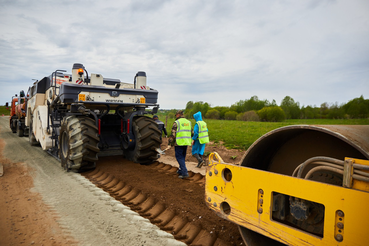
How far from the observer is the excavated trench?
133 inches

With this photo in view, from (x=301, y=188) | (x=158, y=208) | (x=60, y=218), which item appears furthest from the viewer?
(x=158, y=208)

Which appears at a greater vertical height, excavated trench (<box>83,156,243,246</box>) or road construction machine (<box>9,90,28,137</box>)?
road construction machine (<box>9,90,28,137</box>)

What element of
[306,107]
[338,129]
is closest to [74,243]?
[338,129]

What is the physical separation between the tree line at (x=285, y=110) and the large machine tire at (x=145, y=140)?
3.60 feet

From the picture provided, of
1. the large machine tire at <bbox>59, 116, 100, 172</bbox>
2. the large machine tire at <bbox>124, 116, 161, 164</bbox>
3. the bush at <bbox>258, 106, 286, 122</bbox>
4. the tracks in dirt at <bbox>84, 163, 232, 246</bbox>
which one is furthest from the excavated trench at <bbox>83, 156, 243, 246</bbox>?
the bush at <bbox>258, 106, 286, 122</bbox>

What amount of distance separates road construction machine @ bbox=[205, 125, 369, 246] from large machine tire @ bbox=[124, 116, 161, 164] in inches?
182

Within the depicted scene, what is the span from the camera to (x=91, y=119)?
21.6ft

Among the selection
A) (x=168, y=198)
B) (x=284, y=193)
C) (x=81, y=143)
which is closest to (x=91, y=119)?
(x=81, y=143)

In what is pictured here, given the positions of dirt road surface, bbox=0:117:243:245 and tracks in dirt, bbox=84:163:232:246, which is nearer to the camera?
dirt road surface, bbox=0:117:243:245

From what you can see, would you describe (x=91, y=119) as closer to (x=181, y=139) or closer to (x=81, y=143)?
(x=81, y=143)

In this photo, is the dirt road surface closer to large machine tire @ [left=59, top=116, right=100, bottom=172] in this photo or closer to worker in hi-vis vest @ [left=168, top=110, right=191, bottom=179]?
large machine tire @ [left=59, top=116, right=100, bottom=172]

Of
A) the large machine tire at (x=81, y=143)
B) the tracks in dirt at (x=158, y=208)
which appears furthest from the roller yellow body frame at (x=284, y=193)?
the large machine tire at (x=81, y=143)

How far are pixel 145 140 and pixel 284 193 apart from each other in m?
5.47

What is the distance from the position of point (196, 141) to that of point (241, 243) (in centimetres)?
440
